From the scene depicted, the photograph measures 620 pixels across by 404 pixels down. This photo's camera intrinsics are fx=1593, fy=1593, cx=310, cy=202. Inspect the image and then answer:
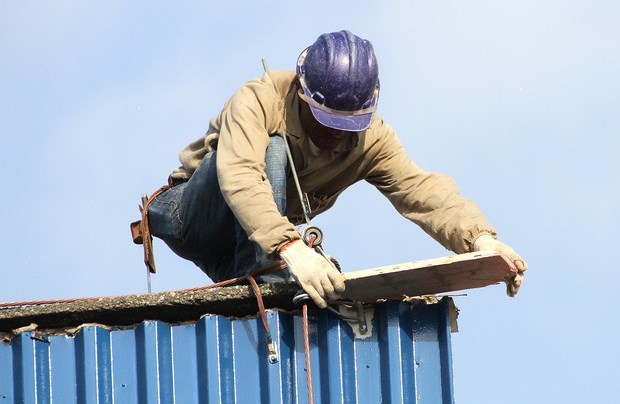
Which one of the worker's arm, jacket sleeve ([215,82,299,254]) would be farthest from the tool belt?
the worker's arm

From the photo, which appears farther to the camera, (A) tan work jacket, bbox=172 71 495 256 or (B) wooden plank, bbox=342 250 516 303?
(A) tan work jacket, bbox=172 71 495 256

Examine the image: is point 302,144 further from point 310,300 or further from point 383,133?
point 310,300

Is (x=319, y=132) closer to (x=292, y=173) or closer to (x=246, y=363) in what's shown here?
(x=292, y=173)

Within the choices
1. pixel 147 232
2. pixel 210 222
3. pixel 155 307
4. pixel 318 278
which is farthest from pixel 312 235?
pixel 147 232

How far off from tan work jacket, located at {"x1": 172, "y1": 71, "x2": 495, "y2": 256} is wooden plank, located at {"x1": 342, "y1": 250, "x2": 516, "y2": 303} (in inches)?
19.8

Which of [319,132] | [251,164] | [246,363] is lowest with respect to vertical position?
[246,363]

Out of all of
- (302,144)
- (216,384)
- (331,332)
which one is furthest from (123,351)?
(302,144)

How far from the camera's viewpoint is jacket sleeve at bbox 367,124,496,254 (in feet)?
29.2

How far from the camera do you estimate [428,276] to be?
758cm

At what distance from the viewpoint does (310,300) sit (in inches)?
307

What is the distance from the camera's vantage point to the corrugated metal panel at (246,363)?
25.3 feet

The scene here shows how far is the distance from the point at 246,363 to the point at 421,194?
77.4 inches

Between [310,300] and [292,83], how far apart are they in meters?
1.71

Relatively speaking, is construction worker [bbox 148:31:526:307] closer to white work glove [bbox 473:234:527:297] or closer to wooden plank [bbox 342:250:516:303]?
white work glove [bbox 473:234:527:297]
